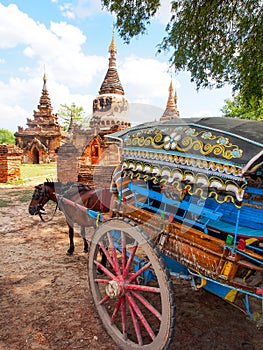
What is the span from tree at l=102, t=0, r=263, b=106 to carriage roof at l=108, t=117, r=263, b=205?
15.5 ft

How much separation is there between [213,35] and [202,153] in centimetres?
586

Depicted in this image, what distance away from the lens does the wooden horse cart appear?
170cm

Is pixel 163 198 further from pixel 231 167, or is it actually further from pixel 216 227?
pixel 231 167

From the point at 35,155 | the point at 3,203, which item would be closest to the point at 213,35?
the point at 3,203

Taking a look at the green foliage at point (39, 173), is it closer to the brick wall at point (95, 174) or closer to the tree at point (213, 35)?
the brick wall at point (95, 174)

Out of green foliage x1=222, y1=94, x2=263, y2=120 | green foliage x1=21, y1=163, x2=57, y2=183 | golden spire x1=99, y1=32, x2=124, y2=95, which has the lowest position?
green foliage x1=21, y1=163, x2=57, y2=183

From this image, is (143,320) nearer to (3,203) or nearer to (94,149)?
(3,203)

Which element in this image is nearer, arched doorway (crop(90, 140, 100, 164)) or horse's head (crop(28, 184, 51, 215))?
horse's head (crop(28, 184, 51, 215))

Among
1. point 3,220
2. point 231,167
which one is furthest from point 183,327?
point 3,220

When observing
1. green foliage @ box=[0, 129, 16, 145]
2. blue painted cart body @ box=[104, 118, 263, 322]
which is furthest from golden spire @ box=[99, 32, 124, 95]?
green foliage @ box=[0, 129, 16, 145]

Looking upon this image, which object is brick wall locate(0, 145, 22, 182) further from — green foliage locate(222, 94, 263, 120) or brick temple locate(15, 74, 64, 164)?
brick temple locate(15, 74, 64, 164)

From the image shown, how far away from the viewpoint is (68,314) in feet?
9.40

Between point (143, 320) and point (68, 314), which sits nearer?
point (143, 320)

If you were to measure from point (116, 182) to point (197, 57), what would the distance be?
5.43 m
